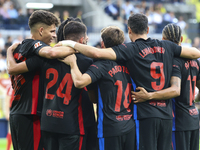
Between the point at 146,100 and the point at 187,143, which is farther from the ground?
the point at 146,100

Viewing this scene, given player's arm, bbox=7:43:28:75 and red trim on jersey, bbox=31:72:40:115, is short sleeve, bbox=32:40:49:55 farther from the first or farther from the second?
red trim on jersey, bbox=31:72:40:115

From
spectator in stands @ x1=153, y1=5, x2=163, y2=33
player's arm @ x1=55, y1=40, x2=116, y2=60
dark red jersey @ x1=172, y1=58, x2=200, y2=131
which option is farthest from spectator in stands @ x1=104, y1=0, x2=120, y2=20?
player's arm @ x1=55, y1=40, x2=116, y2=60

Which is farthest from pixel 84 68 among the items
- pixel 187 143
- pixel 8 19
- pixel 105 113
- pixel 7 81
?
pixel 8 19

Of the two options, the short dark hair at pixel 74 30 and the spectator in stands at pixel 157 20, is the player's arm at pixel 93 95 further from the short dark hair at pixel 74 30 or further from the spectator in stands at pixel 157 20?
the spectator in stands at pixel 157 20

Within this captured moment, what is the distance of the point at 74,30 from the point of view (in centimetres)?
366

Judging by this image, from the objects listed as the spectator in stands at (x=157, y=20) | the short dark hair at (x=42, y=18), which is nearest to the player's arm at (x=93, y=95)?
the short dark hair at (x=42, y=18)

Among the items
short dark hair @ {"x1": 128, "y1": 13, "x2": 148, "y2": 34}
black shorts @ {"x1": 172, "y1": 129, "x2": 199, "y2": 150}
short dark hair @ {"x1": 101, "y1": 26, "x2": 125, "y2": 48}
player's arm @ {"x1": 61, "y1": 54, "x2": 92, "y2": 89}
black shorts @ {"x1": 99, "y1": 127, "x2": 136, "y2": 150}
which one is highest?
short dark hair @ {"x1": 128, "y1": 13, "x2": 148, "y2": 34}

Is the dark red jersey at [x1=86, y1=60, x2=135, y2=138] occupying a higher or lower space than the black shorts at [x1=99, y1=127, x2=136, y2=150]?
higher

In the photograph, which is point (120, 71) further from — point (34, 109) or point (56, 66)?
point (34, 109)

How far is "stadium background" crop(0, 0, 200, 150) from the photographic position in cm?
1475

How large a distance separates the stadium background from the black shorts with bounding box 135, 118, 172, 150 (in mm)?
8887

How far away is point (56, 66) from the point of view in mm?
3641

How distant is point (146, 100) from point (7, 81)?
6.93m

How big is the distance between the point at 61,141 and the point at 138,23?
5.91 ft
